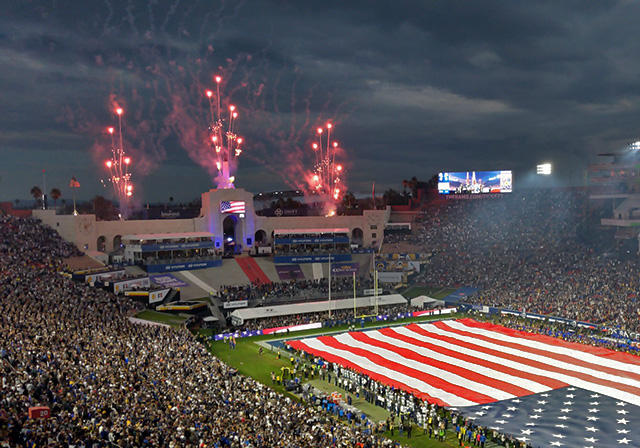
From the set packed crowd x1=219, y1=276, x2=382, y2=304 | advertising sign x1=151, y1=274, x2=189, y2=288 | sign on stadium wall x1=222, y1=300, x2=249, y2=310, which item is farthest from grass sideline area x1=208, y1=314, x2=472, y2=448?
advertising sign x1=151, y1=274, x2=189, y2=288

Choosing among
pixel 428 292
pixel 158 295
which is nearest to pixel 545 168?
pixel 428 292

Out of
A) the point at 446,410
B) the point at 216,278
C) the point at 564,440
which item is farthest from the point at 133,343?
the point at 216,278

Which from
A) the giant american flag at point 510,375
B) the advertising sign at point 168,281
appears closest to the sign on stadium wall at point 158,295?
the advertising sign at point 168,281

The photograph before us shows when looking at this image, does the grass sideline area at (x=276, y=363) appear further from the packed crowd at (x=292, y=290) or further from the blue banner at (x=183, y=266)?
the blue banner at (x=183, y=266)

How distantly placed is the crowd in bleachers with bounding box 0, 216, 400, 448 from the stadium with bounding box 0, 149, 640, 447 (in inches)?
4.3

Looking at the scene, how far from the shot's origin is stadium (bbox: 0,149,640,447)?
21.8 metres

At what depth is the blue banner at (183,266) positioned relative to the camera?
61.4m

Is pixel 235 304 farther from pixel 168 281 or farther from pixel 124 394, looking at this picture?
pixel 124 394

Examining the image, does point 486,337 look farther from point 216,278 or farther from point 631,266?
point 216,278

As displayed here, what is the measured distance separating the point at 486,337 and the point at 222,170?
139ft

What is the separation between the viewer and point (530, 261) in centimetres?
6219

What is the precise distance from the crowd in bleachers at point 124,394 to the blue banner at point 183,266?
77.2ft

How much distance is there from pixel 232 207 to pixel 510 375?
149 ft

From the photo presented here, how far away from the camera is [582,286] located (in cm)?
5228
